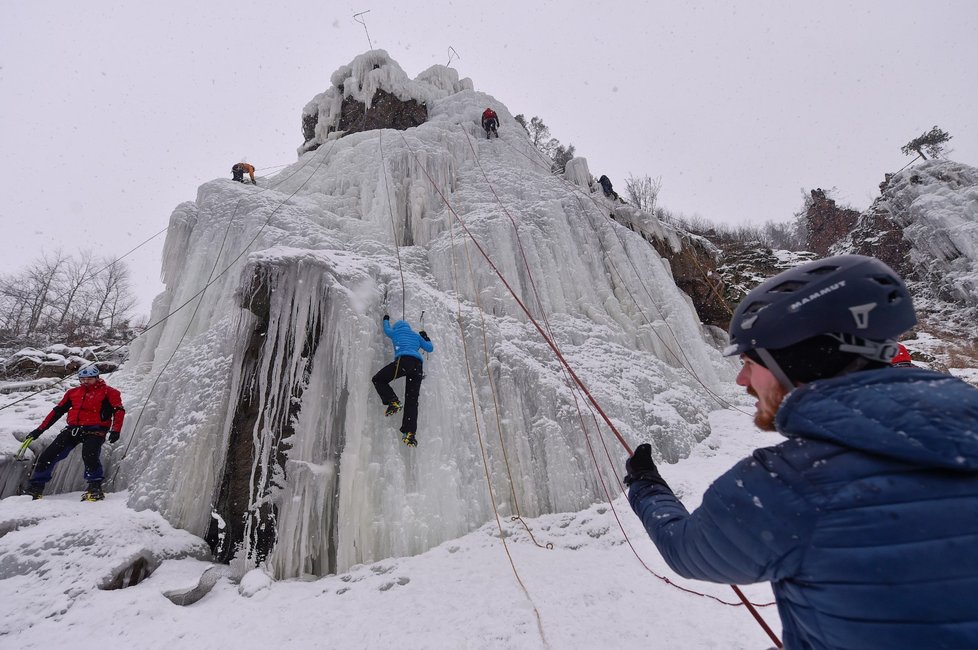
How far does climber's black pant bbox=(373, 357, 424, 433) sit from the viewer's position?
16.7ft

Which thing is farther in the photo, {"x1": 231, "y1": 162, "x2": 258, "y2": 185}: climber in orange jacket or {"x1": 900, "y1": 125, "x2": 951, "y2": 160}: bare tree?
{"x1": 900, "y1": 125, "x2": 951, "y2": 160}: bare tree

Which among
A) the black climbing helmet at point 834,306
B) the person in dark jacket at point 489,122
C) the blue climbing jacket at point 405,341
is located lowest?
the black climbing helmet at point 834,306

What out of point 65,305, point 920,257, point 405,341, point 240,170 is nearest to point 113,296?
point 65,305

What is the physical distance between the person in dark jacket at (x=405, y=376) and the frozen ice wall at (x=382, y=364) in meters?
0.24

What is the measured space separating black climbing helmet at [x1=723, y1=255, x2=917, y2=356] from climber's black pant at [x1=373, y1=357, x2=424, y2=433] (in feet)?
14.1

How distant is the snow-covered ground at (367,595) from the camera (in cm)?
339

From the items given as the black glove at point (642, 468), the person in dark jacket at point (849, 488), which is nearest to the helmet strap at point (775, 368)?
the person in dark jacket at point (849, 488)

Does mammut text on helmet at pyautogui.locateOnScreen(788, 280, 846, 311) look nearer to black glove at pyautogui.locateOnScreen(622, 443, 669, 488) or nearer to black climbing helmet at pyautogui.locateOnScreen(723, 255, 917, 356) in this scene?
black climbing helmet at pyautogui.locateOnScreen(723, 255, 917, 356)

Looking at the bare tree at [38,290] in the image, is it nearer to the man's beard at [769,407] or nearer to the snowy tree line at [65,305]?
the snowy tree line at [65,305]

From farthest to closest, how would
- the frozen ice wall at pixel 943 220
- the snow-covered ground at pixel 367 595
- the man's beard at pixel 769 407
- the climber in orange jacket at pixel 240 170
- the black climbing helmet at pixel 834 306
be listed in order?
the frozen ice wall at pixel 943 220 < the climber in orange jacket at pixel 240 170 < the snow-covered ground at pixel 367 595 < the man's beard at pixel 769 407 < the black climbing helmet at pixel 834 306

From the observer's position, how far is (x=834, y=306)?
115cm

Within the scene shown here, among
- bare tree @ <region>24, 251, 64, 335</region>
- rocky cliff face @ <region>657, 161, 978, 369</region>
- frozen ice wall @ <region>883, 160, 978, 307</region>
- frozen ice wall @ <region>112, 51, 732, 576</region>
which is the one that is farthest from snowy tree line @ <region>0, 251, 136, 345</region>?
frozen ice wall @ <region>883, 160, 978, 307</region>

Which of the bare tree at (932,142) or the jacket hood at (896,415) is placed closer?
the jacket hood at (896,415)

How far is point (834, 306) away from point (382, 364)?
5.10m
